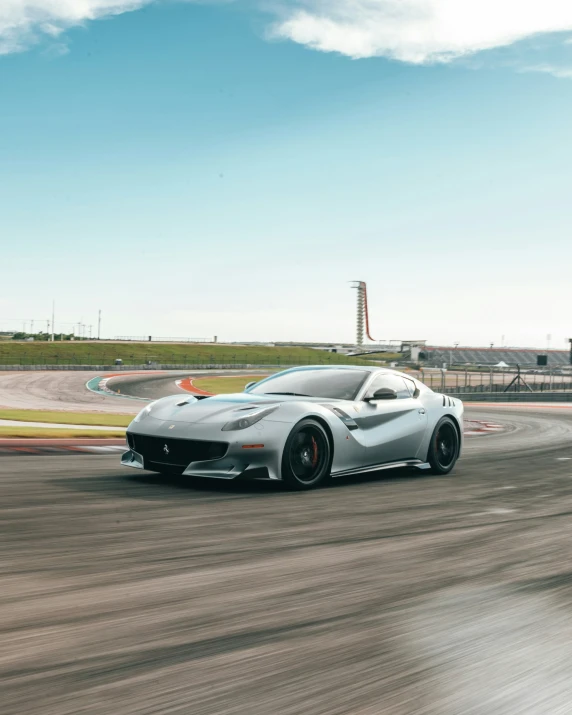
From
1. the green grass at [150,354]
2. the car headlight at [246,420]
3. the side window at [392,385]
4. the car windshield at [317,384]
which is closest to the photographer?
the car headlight at [246,420]

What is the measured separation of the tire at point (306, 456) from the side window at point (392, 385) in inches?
47.0

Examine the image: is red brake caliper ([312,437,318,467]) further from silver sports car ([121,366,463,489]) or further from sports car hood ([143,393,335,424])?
sports car hood ([143,393,335,424])

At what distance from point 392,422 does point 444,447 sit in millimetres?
1227

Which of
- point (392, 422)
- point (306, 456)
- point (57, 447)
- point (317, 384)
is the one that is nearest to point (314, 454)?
point (306, 456)

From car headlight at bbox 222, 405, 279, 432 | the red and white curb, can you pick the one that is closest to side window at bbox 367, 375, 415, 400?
car headlight at bbox 222, 405, 279, 432

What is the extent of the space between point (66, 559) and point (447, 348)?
190 m

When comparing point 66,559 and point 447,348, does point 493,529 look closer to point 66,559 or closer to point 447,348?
point 66,559

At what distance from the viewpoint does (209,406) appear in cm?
827

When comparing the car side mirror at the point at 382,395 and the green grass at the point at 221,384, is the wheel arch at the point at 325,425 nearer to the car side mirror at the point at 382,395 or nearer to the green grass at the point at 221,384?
the car side mirror at the point at 382,395

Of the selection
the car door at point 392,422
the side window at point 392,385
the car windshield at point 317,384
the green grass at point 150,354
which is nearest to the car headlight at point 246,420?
the car windshield at point 317,384

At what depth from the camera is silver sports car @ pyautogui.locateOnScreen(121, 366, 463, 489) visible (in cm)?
779

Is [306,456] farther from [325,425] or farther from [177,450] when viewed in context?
[177,450]

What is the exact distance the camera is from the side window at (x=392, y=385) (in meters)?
9.45

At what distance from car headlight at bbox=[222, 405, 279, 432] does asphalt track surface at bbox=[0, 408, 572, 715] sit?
24.4 inches
